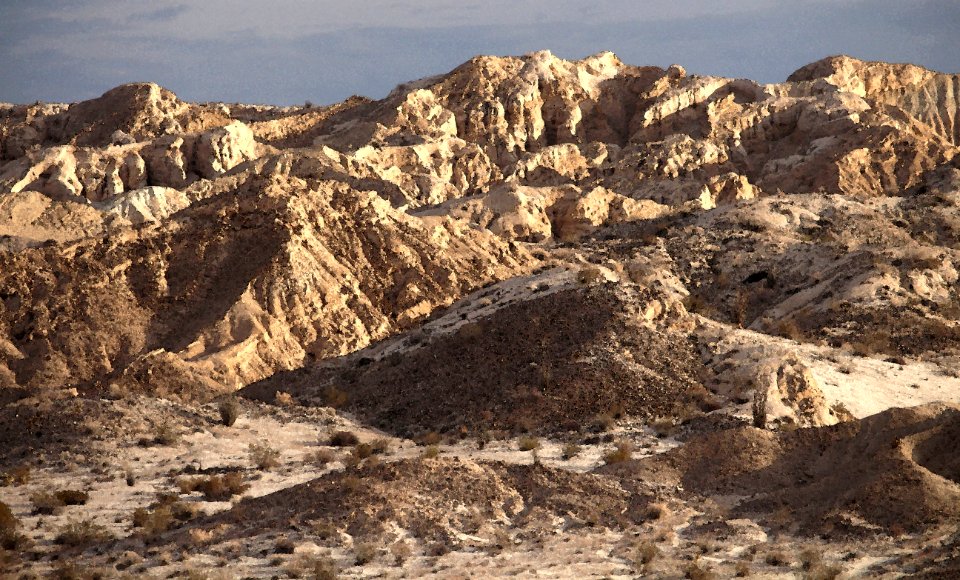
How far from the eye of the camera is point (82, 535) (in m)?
21.0

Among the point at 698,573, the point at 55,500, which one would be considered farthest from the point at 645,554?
the point at 55,500

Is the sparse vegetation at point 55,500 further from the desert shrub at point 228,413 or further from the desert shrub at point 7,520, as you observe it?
the desert shrub at point 228,413

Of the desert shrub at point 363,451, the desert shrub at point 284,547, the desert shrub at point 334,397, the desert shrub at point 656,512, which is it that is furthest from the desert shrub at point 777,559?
the desert shrub at point 334,397

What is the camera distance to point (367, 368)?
3253cm

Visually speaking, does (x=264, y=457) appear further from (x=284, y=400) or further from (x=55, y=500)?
(x=284, y=400)

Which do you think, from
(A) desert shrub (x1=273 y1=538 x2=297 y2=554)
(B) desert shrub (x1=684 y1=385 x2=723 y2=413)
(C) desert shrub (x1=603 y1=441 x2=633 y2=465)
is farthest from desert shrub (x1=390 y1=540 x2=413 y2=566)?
(B) desert shrub (x1=684 y1=385 x2=723 y2=413)

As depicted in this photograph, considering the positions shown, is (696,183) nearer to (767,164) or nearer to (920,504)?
(767,164)

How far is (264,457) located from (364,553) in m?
5.51

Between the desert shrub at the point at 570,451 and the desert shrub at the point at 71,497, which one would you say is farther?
the desert shrub at the point at 570,451

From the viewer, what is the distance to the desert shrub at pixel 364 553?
794 inches

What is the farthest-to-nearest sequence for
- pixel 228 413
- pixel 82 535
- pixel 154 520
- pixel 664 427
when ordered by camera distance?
pixel 228 413 < pixel 664 427 < pixel 154 520 < pixel 82 535

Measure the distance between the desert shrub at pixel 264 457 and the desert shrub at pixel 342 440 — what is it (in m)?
1.30

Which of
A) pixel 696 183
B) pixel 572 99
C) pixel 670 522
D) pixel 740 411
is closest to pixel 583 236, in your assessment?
pixel 696 183

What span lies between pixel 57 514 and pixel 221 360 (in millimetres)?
10377
